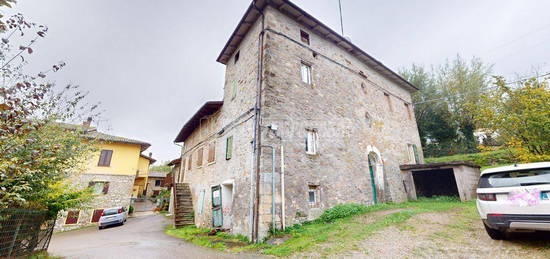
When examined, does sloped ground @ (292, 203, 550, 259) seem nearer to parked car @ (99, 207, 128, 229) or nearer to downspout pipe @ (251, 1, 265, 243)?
downspout pipe @ (251, 1, 265, 243)

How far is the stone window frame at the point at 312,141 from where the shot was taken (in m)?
8.94

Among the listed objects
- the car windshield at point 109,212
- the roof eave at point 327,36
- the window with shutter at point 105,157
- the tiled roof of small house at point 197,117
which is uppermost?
the roof eave at point 327,36

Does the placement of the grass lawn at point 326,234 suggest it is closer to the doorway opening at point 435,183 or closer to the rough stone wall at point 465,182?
the rough stone wall at point 465,182

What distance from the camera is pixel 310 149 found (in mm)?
8992

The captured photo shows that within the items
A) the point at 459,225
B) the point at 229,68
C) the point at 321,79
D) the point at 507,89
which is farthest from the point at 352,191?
the point at 229,68

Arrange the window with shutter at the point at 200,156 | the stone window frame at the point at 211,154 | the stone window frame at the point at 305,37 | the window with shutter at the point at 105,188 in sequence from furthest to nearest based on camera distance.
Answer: the window with shutter at the point at 105,188, the window with shutter at the point at 200,156, the stone window frame at the point at 211,154, the stone window frame at the point at 305,37

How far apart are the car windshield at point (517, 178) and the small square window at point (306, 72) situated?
714 centimetres

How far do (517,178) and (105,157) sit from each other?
2305 cm

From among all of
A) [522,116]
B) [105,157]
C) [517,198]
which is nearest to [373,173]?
[522,116]

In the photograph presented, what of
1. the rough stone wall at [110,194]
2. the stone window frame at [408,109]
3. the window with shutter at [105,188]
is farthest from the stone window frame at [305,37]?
the window with shutter at [105,188]

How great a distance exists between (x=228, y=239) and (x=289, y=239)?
243 centimetres

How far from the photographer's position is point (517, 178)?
3.72 meters

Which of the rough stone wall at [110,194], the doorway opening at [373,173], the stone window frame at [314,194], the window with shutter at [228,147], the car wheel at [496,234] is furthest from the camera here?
the rough stone wall at [110,194]

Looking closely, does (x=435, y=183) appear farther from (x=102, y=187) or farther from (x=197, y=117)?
(x=102, y=187)
